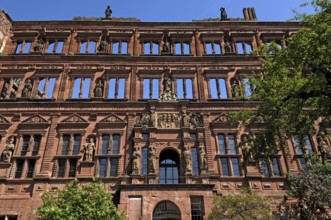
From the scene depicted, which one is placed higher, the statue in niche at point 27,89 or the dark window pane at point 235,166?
the statue in niche at point 27,89

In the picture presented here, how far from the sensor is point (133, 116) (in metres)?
27.0

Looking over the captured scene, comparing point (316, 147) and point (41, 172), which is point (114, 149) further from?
point (316, 147)

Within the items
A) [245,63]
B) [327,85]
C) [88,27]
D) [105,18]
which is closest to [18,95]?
[88,27]

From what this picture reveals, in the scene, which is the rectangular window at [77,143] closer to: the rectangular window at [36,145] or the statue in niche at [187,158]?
the rectangular window at [36,145]

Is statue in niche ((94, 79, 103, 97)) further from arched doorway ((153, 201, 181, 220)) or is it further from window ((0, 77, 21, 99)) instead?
arched doorway ((153, 201, 181, 220))

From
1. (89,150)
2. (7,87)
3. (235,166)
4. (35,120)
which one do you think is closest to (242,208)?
(235,166)

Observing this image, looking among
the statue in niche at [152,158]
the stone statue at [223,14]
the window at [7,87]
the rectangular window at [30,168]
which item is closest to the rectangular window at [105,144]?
the statue in niche at [152,158]

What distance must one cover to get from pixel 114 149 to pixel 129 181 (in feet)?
11.3

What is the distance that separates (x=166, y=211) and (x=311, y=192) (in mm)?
9812

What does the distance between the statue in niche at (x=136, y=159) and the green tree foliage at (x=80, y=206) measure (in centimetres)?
454

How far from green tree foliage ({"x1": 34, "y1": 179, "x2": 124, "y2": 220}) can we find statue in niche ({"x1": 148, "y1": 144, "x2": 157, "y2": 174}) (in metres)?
4.94

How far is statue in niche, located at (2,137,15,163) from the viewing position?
24.2m

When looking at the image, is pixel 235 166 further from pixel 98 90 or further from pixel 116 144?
pixel 98 90

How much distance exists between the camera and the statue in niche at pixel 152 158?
23.3 m
